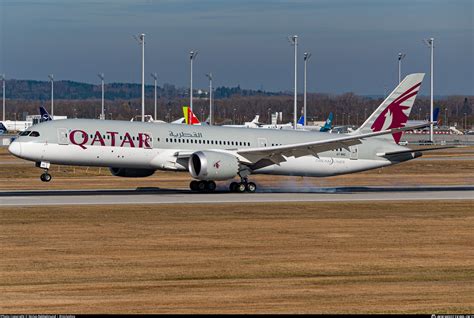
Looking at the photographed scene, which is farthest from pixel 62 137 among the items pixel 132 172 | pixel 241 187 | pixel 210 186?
pixel 241 187

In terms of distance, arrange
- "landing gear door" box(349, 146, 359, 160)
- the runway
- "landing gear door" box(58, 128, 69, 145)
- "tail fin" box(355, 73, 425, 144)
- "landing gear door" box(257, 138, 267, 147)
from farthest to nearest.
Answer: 1. "tail fin" box(355, 73, 425, 144)
2. "landing gear door" box(349, 146, 359, 160)
3. "landing gear door" box(257, 138, 267, 147)
4. "landing gear door" box(58, 128, 69, 145)
5. the runway

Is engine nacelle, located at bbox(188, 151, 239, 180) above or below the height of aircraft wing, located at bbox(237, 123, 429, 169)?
Result: below

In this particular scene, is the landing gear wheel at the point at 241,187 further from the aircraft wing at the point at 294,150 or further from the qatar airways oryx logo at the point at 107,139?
the qatar airways oryx logo at the point at 107,139

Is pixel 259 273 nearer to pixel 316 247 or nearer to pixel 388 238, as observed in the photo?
pixel 316 247

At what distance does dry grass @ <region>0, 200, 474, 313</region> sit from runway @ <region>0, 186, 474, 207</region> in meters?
3.38

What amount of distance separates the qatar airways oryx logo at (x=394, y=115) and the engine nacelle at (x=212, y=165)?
395 inches

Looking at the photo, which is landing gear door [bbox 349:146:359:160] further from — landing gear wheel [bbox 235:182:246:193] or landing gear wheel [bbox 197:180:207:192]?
landing gear wheel [bbox 197:180:207:192]

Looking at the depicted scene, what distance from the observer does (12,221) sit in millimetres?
36312

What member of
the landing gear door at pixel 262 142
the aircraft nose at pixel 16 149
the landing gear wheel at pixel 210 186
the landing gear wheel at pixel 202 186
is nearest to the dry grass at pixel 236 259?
the aircraft nose at pixel 16 149

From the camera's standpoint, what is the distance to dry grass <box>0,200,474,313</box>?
2105cm

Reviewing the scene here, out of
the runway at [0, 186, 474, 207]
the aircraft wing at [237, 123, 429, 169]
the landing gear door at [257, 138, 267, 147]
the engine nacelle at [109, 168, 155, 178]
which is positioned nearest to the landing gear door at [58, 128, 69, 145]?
the runway at [0, 186, 474, 207]

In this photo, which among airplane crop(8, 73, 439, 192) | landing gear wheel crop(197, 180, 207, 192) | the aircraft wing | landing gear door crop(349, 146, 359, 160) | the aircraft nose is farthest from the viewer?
landing gear door crop(349, 146, 359, 160)

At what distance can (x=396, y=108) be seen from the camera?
56.3m

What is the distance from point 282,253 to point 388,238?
5208mm
